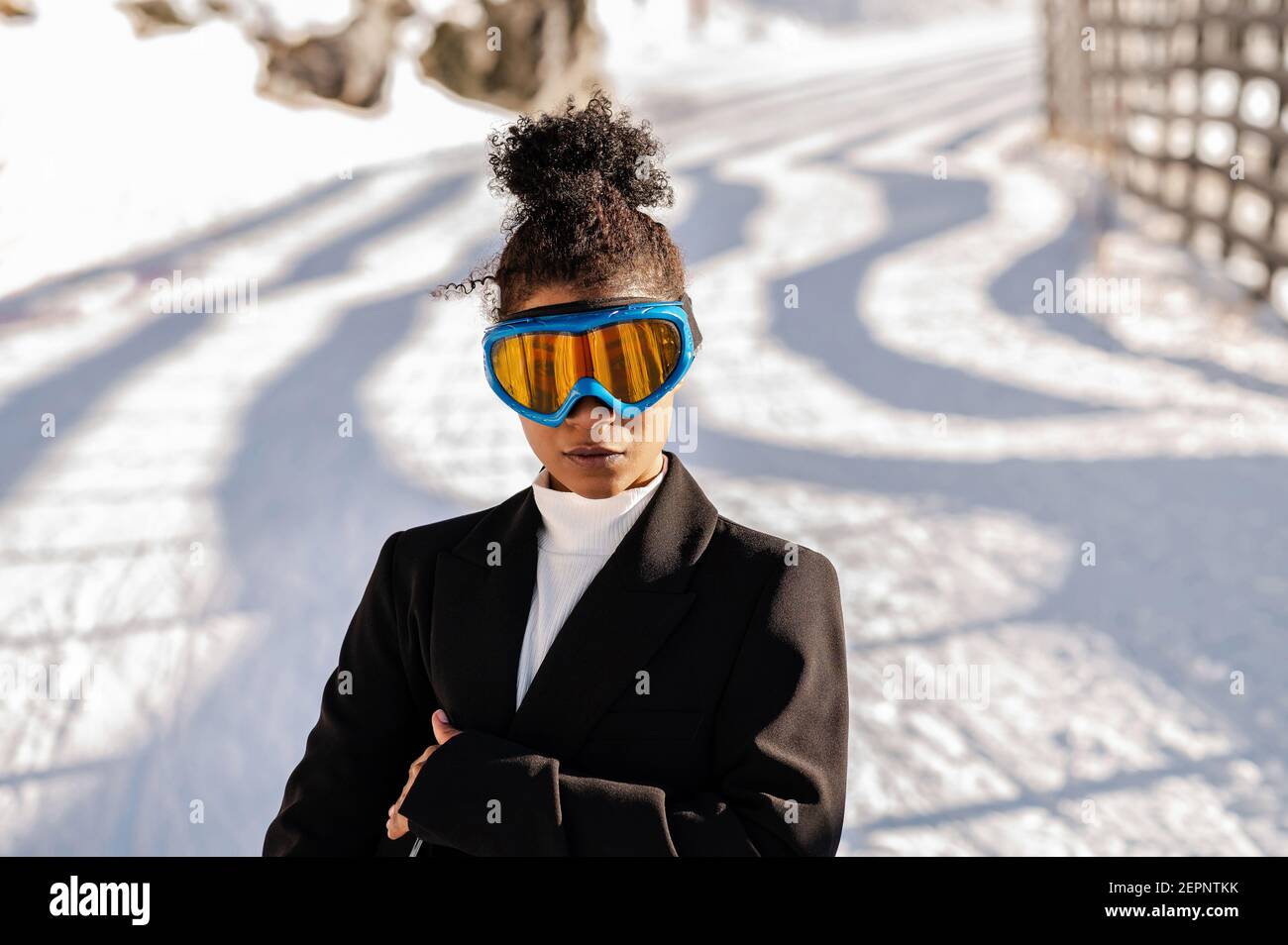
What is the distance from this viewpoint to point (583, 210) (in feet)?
3.47

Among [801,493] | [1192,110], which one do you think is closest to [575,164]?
[801,493]

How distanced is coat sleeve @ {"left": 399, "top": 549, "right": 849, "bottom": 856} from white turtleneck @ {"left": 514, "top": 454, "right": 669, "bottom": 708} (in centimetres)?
12

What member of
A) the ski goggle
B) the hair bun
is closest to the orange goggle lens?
the ski goggle

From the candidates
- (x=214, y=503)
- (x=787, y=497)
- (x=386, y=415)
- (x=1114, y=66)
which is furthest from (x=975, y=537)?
(x=1114, y=66)

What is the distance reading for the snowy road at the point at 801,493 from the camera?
268 centimetres

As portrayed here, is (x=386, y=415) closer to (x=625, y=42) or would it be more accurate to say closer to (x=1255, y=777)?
(x=1255, y=777)

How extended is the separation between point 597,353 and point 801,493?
2.71 m

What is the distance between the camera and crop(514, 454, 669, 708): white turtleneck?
1.12 m

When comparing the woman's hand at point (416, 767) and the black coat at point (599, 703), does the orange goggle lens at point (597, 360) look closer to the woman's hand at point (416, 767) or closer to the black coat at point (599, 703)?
the black coat at point (599, 703)

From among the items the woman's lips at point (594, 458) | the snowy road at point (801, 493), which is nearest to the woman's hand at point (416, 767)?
the woman's lips at point (594, 458)

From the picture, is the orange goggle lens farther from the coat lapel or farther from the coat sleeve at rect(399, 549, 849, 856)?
the coat sleeve at rect(399, 549, 849, 856)

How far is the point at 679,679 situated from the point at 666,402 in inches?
10.4

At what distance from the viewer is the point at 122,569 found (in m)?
3.19

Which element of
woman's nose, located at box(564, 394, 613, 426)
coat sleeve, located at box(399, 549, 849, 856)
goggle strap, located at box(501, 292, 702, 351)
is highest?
goggle strap, located at box(501, 292, 702, 351)
